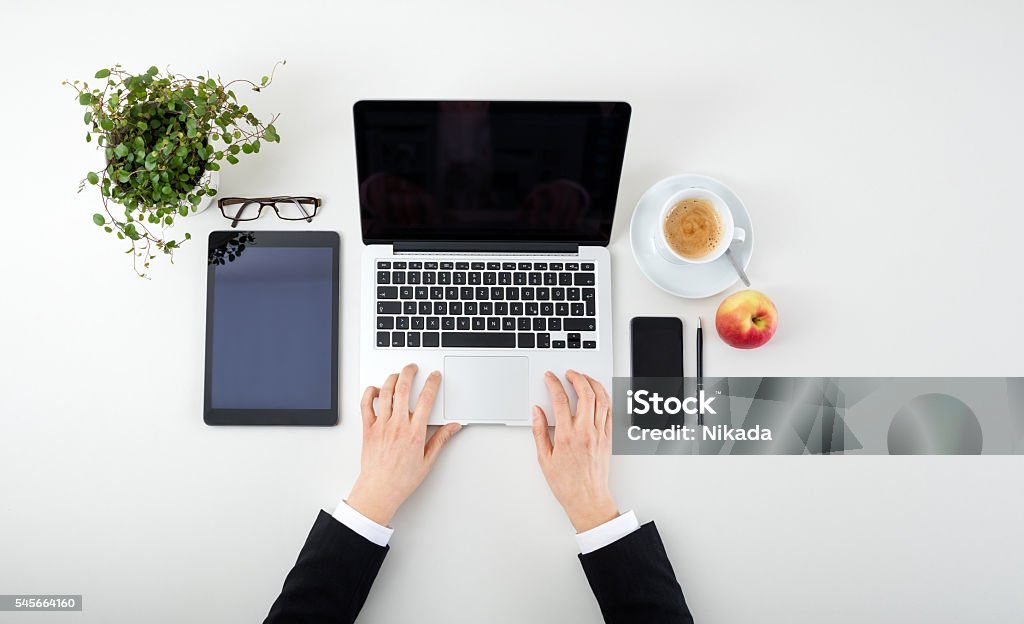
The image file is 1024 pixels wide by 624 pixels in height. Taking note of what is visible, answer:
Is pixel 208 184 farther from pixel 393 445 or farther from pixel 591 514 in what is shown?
pixel 591 514

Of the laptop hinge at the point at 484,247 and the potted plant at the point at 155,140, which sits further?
the laptop hinge at the point at 484,247

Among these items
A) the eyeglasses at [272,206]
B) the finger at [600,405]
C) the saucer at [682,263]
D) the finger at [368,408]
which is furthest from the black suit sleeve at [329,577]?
the saucer at [682,263]

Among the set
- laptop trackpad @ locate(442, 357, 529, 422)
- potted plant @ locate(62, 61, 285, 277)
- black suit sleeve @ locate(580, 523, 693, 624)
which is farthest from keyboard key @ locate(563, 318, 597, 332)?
potted plant @ locate(62, 61, 285, 277)

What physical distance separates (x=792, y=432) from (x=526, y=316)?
0.50 meters

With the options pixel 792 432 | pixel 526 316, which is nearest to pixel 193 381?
pixel 526 316

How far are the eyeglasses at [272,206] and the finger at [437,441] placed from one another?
429 millimetres

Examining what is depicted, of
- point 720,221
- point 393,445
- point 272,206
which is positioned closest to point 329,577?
point 393,445

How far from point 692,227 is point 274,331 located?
0.72 metres

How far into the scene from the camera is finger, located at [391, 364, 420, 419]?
97 cm

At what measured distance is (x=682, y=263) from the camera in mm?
1020

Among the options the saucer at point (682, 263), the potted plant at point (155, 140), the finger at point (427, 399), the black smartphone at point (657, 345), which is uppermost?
the potted plant at point (155, 140)

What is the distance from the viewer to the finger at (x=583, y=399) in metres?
0.98

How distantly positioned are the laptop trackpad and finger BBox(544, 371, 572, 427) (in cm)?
4

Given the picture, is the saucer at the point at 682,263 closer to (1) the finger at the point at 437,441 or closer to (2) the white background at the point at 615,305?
(2) the white background at the point at 615,305
